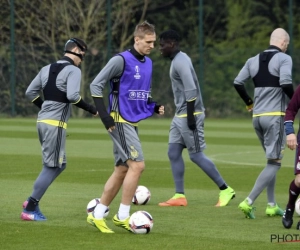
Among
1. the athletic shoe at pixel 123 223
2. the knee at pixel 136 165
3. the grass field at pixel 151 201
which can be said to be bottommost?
the grass field at pixel 151 201

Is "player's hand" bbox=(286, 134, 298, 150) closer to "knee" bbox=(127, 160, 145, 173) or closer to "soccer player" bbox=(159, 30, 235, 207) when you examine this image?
"knee" bbox=(127, 160, 145, 173)

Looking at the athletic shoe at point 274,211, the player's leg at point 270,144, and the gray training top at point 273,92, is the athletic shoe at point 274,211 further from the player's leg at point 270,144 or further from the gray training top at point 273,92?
the gray training top at point 273,92

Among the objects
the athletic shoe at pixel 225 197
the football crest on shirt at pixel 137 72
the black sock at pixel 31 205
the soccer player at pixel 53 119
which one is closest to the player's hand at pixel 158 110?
the football crest on shirt at pixel 137 72

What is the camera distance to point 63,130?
Answer: 36.7 feet

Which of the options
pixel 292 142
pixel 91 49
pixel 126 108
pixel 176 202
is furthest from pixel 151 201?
pixel 91 49

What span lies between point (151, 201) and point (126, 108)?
122 inches

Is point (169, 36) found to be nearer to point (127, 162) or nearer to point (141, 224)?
point (127, 162)

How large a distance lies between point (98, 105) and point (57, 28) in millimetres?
27909

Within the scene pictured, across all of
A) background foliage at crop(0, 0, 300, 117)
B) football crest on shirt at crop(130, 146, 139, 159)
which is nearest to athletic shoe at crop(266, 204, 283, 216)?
football crest on shirt at crop(130, 146, 139, 159)

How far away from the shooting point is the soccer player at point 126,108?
1023 cm

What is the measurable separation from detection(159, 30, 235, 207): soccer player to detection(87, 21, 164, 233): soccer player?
2231mm

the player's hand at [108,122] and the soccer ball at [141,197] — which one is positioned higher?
the player's hand at [108,122]

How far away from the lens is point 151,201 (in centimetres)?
Result: 1319

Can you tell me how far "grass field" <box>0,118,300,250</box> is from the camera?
9.61 metres
